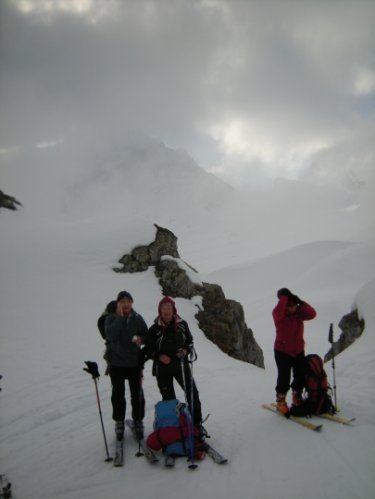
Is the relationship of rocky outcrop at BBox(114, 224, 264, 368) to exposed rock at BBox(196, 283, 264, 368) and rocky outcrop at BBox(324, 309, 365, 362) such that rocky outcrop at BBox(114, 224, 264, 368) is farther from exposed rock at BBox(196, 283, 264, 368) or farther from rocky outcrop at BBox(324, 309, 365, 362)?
rocky outcrop at BBox(324, 309, 365, 362)

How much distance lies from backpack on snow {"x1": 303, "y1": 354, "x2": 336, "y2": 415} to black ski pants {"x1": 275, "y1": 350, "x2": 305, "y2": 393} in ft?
0.54

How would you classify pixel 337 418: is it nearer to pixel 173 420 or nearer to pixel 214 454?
pixel 214 454

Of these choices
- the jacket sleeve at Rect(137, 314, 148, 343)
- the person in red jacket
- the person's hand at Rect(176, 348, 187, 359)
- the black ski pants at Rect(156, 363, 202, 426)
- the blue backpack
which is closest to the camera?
the blue backpack

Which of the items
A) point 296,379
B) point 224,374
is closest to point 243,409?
point 296,379

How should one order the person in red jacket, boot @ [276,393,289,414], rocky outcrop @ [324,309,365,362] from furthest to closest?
rocky outcrop @ [324,309,365,362] → the person in red jacket → boot @ [276,393,289,414]

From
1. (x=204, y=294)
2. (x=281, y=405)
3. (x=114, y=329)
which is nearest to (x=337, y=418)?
(x=281, y=405)

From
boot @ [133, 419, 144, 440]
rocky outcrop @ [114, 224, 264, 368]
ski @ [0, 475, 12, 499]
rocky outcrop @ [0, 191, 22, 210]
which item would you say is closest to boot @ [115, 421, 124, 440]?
boot @ [133, 419, 144, 440]

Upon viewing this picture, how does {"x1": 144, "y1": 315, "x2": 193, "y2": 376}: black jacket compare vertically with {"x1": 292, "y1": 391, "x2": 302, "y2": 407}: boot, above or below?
above

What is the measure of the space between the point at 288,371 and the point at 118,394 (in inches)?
118

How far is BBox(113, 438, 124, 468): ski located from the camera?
497 cm

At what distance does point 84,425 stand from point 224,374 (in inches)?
216

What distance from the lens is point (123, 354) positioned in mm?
5688

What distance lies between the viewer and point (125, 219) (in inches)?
845

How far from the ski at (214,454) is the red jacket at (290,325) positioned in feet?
7.14
